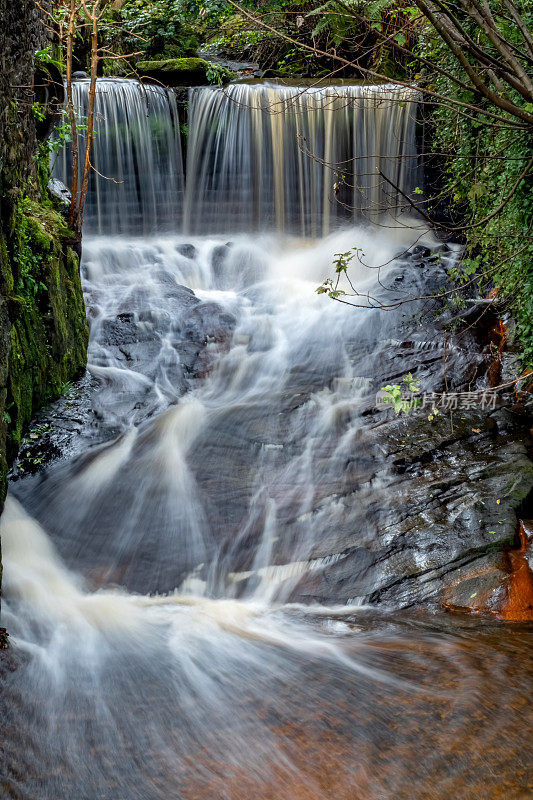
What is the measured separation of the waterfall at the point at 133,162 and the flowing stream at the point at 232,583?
135 centimetres

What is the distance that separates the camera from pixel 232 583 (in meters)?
4.90

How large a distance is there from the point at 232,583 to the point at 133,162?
9.32 metres

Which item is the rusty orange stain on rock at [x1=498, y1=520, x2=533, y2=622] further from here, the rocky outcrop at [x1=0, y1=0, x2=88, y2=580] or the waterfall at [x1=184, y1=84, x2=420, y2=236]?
the waterfall at [x1=184, y1=84, x2=420, y2=236]

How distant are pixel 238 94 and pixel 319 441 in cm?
797

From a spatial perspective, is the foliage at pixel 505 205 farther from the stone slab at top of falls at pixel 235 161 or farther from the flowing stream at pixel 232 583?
the stone slab at top of falls at pixel 235 161

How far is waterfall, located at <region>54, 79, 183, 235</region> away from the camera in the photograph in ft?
38.4

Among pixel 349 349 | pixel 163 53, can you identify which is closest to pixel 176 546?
pixel 349 349

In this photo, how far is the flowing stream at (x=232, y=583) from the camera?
3.11 m

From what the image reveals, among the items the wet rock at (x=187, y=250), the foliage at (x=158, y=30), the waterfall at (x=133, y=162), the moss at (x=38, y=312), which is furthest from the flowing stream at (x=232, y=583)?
the foliage at (x=158, y=30)

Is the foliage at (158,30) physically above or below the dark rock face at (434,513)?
above

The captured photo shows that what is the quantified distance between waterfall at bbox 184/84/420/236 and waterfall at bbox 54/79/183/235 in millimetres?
368

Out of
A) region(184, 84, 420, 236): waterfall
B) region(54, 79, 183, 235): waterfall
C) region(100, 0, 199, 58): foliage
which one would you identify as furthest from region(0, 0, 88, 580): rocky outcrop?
region(100, 0, 199, 58): foliage

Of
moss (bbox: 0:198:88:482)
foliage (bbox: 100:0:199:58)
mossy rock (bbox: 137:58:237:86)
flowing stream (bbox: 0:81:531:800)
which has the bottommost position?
flowing stream (bbox: 0:81:531:800)

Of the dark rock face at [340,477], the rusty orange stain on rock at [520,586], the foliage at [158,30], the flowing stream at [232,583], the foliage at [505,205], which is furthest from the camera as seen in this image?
the foliage at [158,30]
